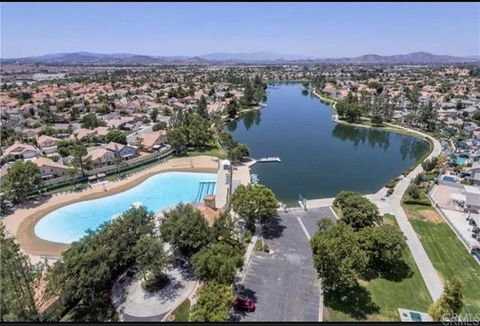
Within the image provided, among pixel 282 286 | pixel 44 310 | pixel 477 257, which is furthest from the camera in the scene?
pixel 477 257

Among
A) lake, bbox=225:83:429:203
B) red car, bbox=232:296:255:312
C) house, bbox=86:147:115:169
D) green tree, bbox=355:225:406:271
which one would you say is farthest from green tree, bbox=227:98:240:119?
red car, bbox=232:296:255:312

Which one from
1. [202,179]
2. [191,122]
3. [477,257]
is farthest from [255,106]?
[477,257]

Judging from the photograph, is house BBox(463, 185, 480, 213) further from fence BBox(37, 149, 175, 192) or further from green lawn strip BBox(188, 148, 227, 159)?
fence BBox(37, 149, 175, 192)

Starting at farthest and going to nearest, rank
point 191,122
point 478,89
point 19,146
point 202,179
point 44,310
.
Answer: point 478,89
point 191,122
point 19,146
point 202,179
point 44,310

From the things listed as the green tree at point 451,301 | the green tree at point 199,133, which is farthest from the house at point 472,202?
the green tree at point 199,133

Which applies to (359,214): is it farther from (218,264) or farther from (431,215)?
(218,264)

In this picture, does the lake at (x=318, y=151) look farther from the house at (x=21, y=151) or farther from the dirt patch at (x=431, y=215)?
the house at (x=21, y=151)

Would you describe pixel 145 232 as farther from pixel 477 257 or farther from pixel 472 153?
pixel 472 153
